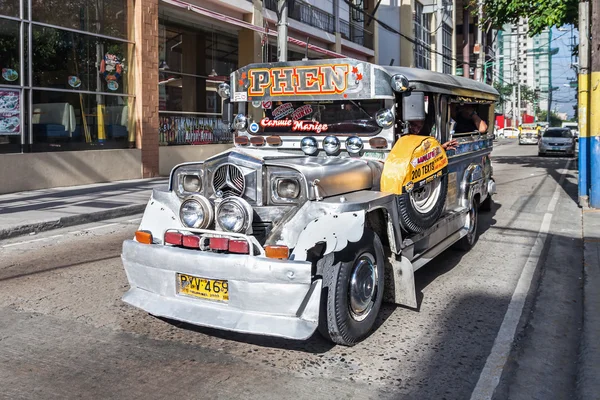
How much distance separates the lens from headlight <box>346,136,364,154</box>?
19.2ft

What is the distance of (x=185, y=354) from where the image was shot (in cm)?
439

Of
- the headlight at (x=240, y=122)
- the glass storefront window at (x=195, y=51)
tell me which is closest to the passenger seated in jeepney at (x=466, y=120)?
the headlight at (x=240, y=122)

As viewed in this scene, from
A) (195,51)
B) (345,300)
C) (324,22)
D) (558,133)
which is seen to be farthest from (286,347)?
(558,133)

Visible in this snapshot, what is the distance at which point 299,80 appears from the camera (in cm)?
607

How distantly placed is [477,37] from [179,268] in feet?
220

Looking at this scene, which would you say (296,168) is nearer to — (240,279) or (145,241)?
(240,279)

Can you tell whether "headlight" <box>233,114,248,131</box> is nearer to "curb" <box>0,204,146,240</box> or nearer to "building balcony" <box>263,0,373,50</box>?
"curb" <box>0,204,146,240</box>

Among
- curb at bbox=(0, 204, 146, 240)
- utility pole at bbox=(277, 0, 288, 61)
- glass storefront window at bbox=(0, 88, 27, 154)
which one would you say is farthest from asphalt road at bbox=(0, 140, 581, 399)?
utility pole at bbox=(277, 0, 288, 61)

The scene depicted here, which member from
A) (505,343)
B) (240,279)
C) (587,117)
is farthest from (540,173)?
(240,279)

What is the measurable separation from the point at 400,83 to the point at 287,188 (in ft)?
5.69

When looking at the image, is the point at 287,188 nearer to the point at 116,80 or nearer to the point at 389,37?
the point at 116,80

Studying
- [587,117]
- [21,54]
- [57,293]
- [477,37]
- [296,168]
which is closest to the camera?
[296,168]

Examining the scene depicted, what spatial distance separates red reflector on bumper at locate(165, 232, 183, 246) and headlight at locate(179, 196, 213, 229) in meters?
0.12

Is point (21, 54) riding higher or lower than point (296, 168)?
higher
